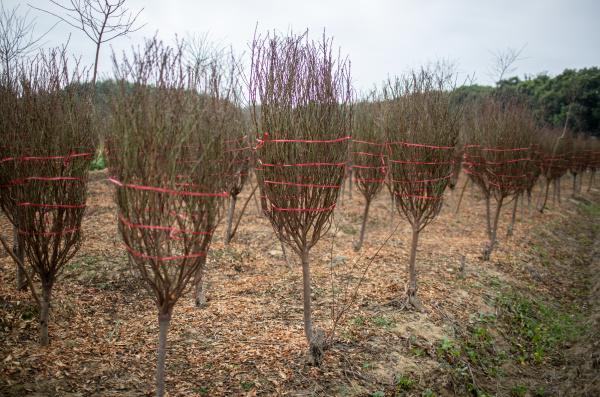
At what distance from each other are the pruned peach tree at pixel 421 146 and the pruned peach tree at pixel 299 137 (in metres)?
1.64

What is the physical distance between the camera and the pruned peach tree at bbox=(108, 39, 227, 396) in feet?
8.52

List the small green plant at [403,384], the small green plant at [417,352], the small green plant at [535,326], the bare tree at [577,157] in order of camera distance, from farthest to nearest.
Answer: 1. the bare tree at [577,157]
2. the small green plant at [535,326]
3. the small green plant at [417,352]
4. the small green plant at [403,384]

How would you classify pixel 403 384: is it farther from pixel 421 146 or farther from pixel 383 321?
pixel 421 146

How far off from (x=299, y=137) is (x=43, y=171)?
7.91 feet

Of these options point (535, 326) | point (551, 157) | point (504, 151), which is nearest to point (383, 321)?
point (535, 326)

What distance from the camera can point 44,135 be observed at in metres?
3.78

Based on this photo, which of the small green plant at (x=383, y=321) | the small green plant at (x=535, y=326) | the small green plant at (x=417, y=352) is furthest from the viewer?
the small green plant at (x=535, y=326)

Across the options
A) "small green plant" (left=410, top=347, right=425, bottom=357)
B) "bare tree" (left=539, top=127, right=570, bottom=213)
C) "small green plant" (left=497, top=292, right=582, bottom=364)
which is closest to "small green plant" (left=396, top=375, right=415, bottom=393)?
"small green plant" (left=410, top=347, right=425, bottom=357)

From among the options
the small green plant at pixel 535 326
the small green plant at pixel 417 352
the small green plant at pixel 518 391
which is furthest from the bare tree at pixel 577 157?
the small green plant at pixel 417 352

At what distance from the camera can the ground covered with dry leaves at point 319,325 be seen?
3621mm

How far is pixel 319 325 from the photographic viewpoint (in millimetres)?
4672

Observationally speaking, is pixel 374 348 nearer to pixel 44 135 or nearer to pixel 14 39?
pixel 44 135

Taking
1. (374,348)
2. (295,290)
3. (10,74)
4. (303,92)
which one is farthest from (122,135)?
(295,290)

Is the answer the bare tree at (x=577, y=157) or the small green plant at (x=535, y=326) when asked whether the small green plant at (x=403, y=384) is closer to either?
the small green plant at (x=535, y=326)
